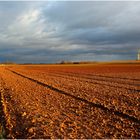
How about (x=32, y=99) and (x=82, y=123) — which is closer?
(x=82, y=123)

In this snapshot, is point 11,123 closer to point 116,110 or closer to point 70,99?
point 116,110

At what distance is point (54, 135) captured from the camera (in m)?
9.82

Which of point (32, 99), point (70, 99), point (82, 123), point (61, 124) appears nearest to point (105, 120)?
point (82, 123)

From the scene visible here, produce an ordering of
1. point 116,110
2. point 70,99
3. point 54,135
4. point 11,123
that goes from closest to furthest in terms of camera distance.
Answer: point 54,135, point 11,123, point 116,110, point 70,99

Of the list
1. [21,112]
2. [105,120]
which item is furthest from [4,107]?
[105,120]

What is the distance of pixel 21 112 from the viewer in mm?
13945

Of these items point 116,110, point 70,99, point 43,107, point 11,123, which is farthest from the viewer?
point 70,99

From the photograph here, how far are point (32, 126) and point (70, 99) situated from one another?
6.35 m

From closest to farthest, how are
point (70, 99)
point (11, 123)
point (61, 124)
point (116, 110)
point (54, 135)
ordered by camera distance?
point (54, 135), point (61, 124), point (11, 123), point (116, 110), point (70, 99)

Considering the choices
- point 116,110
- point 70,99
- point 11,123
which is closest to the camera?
point 11,123

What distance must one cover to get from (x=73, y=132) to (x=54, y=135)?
0.67 meters

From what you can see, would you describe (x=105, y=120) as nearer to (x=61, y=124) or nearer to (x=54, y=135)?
(x=61, y=124)

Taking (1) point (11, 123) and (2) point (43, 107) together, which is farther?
(2) point (43, 107)

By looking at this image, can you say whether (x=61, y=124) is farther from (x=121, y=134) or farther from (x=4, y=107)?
(x=4, y=107)
